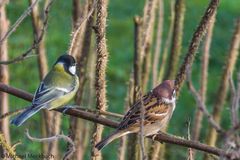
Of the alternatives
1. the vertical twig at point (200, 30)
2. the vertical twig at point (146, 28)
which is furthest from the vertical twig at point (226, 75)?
the vertical twig at point (200, 30)

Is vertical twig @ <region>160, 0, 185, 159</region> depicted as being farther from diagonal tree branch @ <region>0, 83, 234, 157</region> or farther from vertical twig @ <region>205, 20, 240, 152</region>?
diagonal tree branch @ <region>0, 83, 234, 157</region>

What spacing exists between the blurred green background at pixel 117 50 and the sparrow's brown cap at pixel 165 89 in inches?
128

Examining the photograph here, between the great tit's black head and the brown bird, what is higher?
the great tit's black head

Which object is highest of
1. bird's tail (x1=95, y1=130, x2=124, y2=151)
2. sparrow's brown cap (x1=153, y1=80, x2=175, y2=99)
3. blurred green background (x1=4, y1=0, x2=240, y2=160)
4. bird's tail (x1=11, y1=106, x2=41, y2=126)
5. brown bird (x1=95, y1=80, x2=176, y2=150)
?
blurred green background (x1=4, y1=0, x2=240, y2=160)

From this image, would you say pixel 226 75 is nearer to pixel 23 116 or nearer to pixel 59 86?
pixel 59 86

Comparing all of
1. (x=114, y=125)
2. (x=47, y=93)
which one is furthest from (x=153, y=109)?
(x=114, y=125)

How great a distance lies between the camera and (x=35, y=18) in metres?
3.93

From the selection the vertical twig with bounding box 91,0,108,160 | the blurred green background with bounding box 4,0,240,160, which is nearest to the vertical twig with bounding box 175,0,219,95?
the vertical twig with bounding box 91,0,108,160

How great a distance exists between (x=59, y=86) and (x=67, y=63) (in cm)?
23

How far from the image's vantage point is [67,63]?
3.63m

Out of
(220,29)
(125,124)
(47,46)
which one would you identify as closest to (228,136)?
(125,124)

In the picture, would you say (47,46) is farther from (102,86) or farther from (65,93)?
(102,86)

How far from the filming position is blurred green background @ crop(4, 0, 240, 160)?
7590mm

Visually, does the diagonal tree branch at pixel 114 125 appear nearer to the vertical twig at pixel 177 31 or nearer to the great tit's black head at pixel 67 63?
the great tit's black head at pixel 67 63
